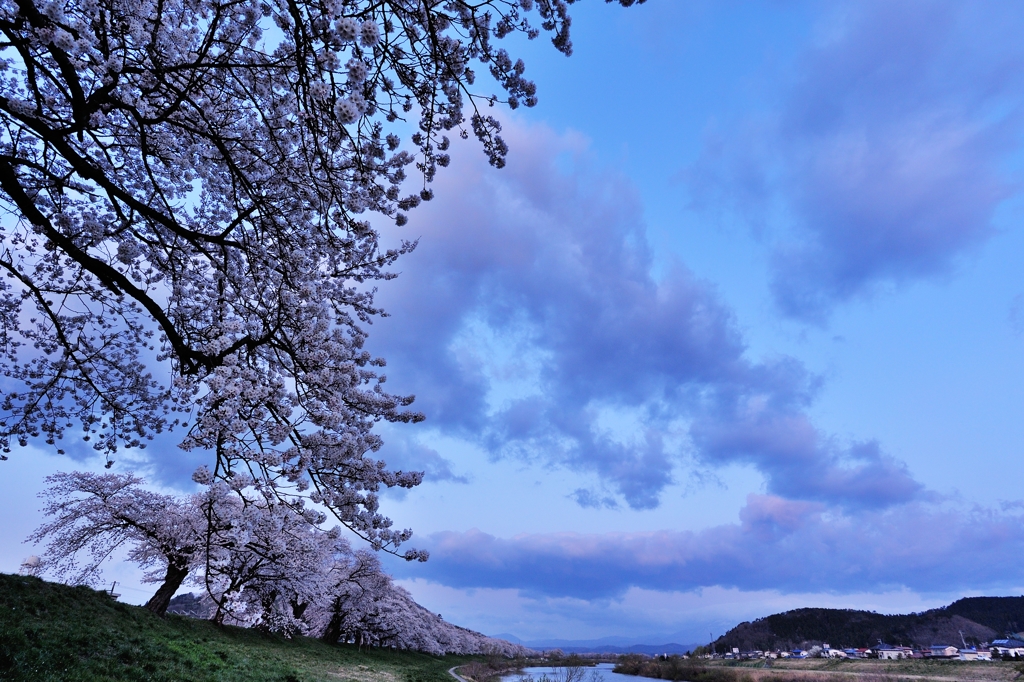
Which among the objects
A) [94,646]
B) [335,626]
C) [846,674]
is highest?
[94,646]

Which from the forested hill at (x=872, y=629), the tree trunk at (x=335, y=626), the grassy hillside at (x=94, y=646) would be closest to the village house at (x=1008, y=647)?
the forested hill at (x=872, y=629)

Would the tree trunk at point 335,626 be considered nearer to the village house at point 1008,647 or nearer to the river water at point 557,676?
the river water at point 557,676

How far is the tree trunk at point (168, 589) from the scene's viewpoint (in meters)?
22.2

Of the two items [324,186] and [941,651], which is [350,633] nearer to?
[324,186]

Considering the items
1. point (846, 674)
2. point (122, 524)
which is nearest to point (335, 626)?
point (122, 524)

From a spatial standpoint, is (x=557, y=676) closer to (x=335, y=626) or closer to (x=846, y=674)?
(x=335, y=626)

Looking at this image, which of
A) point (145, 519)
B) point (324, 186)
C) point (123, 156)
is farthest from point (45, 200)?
point (145, 519)

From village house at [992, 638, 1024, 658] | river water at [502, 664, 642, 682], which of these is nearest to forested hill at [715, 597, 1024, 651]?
village house at [992, 638, 1024, 658]

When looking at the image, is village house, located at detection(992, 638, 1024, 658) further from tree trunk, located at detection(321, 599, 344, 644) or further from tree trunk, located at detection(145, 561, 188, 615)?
tree trunk, located at detection(145, 561, 188, 615)

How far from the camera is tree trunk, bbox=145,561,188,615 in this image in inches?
874

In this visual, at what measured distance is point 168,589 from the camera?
2336 cm

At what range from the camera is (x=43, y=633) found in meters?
11.4

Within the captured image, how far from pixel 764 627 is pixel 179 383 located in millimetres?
190560

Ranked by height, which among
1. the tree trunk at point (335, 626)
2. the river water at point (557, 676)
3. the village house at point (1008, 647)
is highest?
the tree trunk at point (335, 626)
